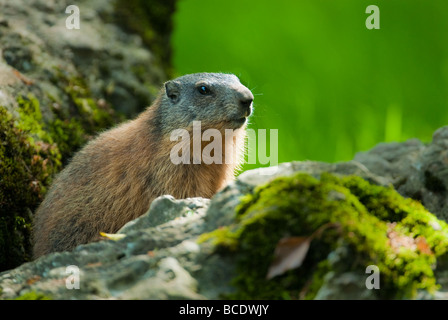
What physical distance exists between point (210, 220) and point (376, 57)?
24.6 ft

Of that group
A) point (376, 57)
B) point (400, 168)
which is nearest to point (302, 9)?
point (376, 57)

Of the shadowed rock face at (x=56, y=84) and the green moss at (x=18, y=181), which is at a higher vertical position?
the shadowed rock face at (x=56, y=84)

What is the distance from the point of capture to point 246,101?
552 cm

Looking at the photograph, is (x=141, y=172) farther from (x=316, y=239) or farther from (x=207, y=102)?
(x=316, y=239)

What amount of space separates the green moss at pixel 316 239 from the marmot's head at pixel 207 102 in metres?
2.19

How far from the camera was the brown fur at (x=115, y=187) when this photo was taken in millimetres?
5566

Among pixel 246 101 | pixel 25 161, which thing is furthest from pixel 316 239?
pixel 25 161

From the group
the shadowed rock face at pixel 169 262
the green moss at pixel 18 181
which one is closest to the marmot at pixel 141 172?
the green moss at pixel 18 181

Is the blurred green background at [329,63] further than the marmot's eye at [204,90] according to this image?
Yes

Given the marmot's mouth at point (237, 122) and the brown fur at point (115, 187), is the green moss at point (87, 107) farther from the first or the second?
the marmot's mouth at point (237, 122)

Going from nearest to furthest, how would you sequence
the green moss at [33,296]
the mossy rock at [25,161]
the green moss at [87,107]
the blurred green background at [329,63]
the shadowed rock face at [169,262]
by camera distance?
the shadowed rock face at [169,262] < the green moss at [33,296] < the mossy rock at [25,161] < the green moss at [87,107] < the blurred green background at [329,63]

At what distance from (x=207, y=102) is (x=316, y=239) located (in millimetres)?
2916

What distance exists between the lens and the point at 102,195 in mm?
5637
